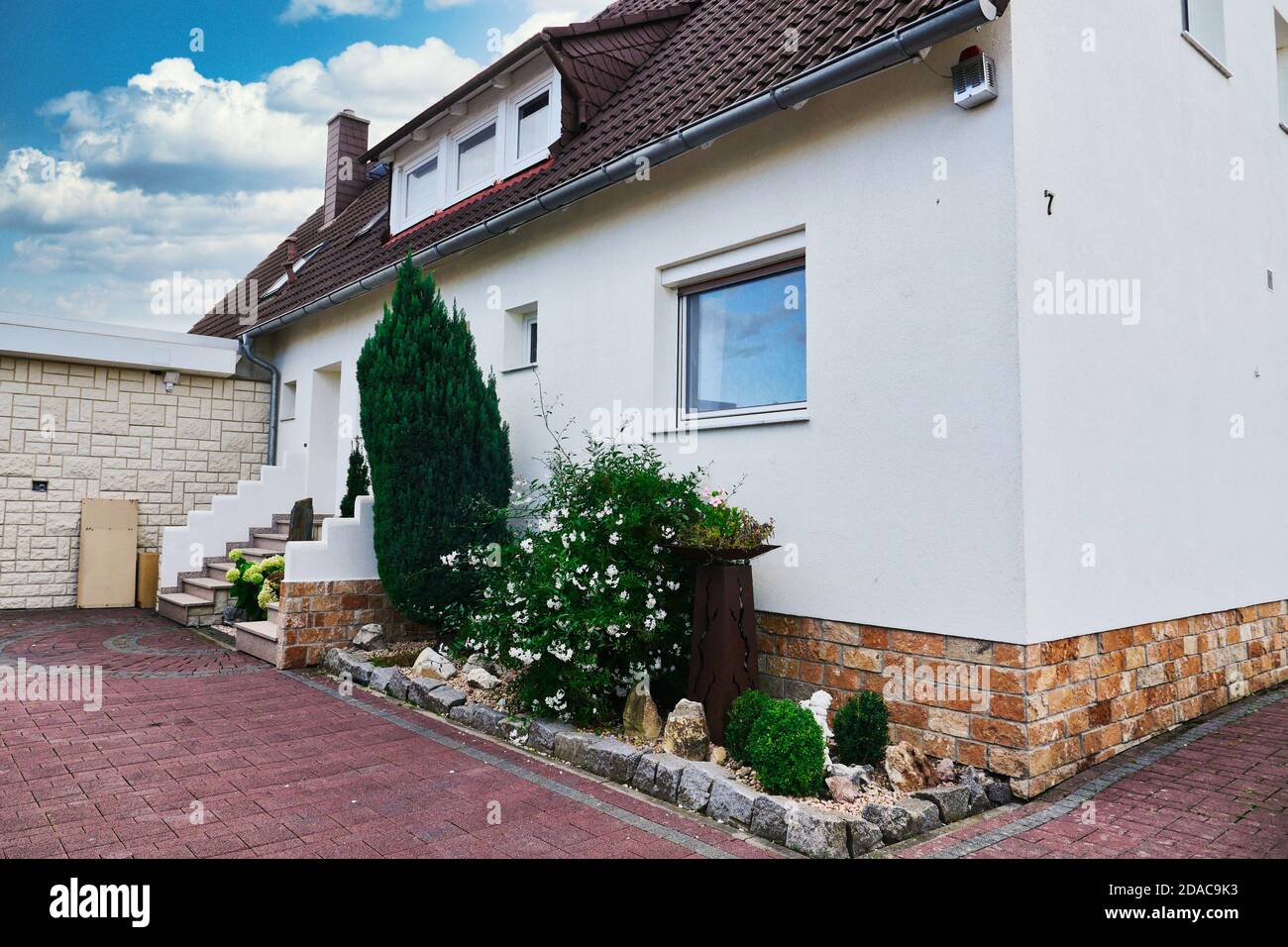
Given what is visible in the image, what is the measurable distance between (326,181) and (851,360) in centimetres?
1372

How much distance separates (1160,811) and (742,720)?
2071 millimetres

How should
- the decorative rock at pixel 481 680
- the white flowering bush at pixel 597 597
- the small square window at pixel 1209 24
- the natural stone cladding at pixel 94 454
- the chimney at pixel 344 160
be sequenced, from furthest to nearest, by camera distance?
the chimney at pixel 344 160
the natural stone cladding at pixel 94 454
the small square window at pixel 1209 24
the decorative rock at pixel 481 680
the white flowering bush at pixel 597 597

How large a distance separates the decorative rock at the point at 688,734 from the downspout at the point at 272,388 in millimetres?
9693

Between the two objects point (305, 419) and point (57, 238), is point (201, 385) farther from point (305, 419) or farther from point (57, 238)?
point (57, 238)

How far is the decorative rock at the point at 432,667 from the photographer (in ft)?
21.7

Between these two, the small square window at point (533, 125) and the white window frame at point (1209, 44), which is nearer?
the white window frame at point (1209, 44)

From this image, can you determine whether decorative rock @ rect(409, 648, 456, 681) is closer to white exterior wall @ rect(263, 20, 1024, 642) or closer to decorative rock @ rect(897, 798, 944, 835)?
white exterior wall @ rect(263, 20, 1024, 642)

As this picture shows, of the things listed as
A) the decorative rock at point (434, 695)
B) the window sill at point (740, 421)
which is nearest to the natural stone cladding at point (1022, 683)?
the window sill at point (740, 421)

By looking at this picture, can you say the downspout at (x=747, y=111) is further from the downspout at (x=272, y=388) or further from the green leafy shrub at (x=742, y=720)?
the downspout at (x=272, y=388)

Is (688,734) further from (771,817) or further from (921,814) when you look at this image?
(921,814)

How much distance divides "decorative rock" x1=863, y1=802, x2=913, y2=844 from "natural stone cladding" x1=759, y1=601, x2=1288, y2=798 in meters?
0.80

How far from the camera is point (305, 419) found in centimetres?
1184

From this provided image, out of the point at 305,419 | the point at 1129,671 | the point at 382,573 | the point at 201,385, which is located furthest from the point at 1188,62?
the point at 201,385

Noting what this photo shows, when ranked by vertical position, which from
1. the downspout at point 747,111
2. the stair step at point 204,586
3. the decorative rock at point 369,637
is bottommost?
the decorative rock at point 369,637
